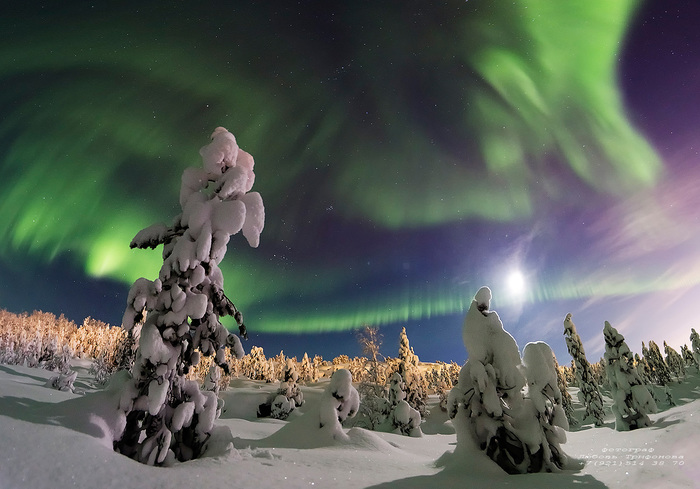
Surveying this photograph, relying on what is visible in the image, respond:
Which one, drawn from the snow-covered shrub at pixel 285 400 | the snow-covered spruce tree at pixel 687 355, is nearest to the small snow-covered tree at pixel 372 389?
the snow-covered shrub at pixel 285 400

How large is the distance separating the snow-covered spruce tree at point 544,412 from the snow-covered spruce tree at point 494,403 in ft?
0.10

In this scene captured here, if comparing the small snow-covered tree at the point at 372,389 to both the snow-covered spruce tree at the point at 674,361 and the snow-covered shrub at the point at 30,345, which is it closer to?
the snow-covered shrub at the point at 30,345

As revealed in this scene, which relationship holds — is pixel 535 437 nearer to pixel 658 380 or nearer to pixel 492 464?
pixel 492 464

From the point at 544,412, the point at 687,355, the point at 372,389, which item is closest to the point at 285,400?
the point at 372,389

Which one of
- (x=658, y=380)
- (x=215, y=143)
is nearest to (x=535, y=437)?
(x=215, y=143)

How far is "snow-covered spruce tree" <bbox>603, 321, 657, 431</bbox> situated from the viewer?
19.9 m

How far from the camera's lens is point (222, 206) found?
25.1ft

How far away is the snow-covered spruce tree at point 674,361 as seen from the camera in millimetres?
78100

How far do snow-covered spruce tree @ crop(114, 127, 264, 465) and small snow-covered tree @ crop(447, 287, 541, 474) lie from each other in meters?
5.86

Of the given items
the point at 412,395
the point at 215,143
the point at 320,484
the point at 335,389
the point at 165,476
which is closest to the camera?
the point at 165,476

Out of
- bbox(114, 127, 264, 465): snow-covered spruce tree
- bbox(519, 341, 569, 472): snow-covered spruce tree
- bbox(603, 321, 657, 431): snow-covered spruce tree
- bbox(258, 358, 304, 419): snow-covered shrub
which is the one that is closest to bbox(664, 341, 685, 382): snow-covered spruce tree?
bbox(603, 321, 657, 431): snow-covered spruce tree

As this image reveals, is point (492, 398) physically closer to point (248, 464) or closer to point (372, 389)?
point (248, 464)

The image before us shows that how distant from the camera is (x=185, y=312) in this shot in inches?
271

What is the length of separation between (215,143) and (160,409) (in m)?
6.07
